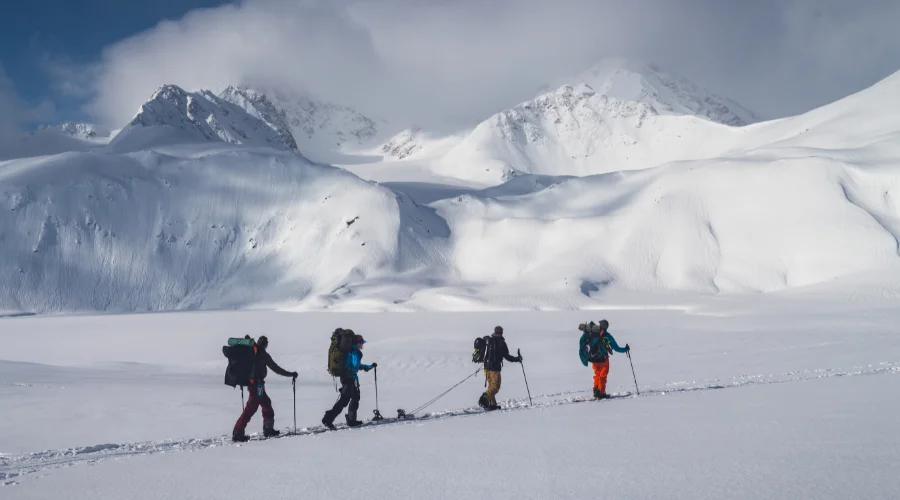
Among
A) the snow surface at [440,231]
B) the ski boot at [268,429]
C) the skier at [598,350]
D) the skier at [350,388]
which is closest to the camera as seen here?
the ski boot at [268,429]

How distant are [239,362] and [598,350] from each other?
780cm

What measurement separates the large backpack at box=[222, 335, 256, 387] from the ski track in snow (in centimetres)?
104

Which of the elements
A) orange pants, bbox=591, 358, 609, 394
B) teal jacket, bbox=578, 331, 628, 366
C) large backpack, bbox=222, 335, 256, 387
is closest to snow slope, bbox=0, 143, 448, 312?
teal jacket, bbox=578, 331, 628, 366

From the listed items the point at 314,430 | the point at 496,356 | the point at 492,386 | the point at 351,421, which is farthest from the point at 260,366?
the point at 496,356

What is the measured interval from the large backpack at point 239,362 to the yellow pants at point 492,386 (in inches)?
202

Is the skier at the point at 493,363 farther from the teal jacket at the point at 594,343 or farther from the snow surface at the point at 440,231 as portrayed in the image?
the snow surface at the point at 440,231

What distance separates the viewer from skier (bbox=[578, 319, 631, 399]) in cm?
1448

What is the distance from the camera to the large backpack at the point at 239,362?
1112 cm

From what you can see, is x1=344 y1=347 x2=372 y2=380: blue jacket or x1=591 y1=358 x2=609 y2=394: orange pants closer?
x1=344 y1=347 x2=372 y2=380: blue jacket

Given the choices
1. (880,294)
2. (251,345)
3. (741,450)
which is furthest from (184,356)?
(880,294)

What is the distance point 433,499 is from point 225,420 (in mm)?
9121

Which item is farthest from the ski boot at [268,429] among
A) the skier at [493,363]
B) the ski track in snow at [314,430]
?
the skier at [493,363]

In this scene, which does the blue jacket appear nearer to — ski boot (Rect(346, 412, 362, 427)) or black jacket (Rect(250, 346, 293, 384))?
ski boot (Rect(346, 412, 362, 427))

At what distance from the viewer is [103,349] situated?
110ft
